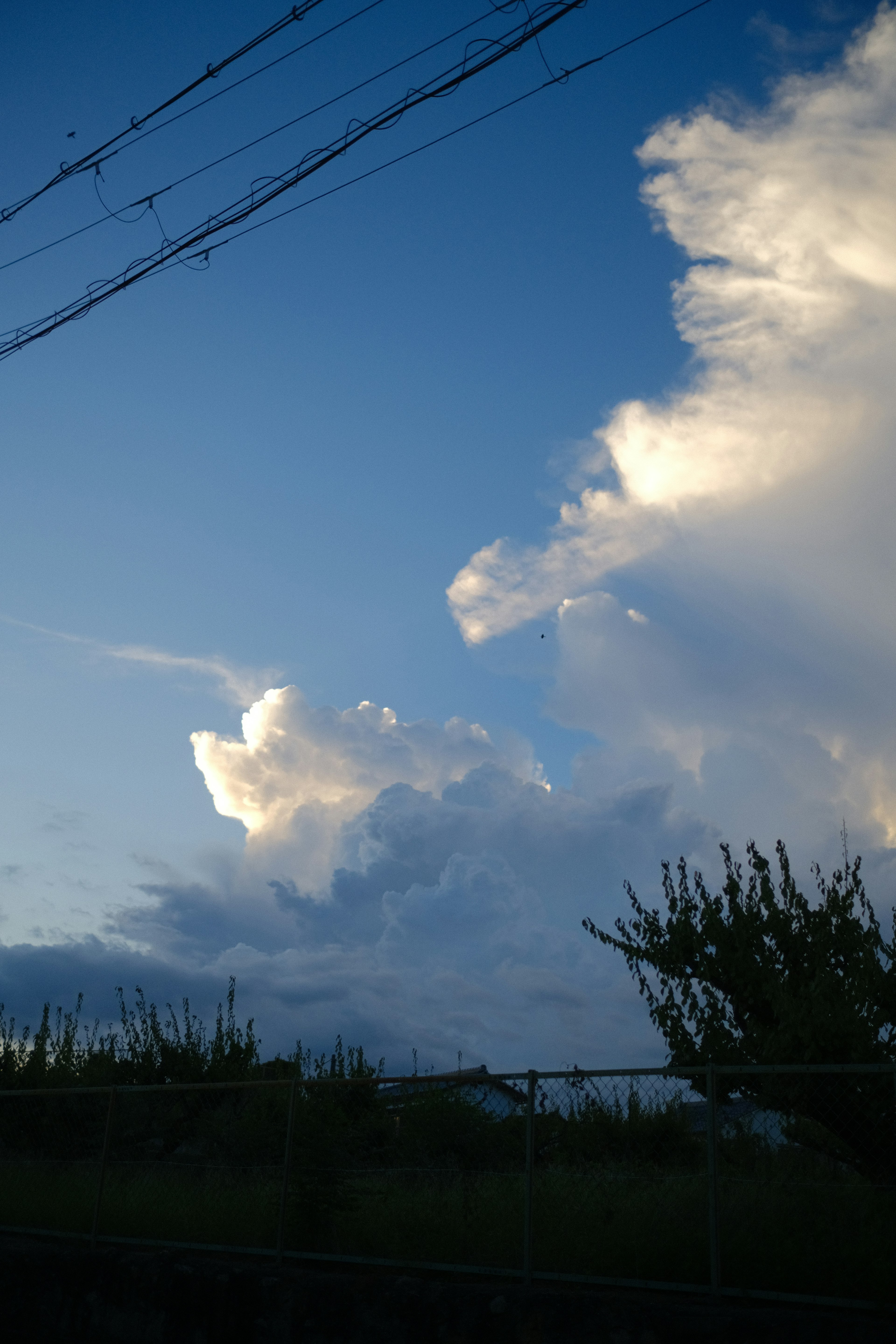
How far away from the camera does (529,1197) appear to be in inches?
275

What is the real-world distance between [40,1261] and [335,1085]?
3.28 m

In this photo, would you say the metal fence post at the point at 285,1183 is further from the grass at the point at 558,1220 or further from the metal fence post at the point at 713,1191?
the metal fence post at the point at 713,1191

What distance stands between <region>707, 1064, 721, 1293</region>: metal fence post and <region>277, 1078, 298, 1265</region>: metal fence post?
348 cm

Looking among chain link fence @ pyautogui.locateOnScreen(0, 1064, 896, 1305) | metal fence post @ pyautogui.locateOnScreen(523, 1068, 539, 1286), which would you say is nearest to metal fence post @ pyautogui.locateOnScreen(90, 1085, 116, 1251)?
chain link fence @ pyautogui.locateOnScreen(0, 1064, 896, 1305)

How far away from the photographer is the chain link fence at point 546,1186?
251 inches

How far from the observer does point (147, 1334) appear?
8195mm

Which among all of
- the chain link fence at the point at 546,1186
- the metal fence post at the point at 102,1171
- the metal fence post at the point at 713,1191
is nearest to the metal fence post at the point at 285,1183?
the chain link fence at the point at 546,1186

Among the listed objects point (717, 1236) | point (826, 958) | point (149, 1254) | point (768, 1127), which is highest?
point (826, 958)

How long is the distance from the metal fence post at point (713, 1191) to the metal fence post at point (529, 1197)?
1214 mm

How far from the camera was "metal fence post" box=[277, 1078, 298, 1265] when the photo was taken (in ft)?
26.6

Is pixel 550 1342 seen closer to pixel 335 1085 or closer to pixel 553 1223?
pixel 553 1223

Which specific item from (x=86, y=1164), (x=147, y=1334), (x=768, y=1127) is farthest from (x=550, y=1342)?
(x=86, y=1164)

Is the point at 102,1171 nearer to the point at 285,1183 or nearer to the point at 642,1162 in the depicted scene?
the point at 285,1183

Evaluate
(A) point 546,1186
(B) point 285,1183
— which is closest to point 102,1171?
(B) point 285,1183
